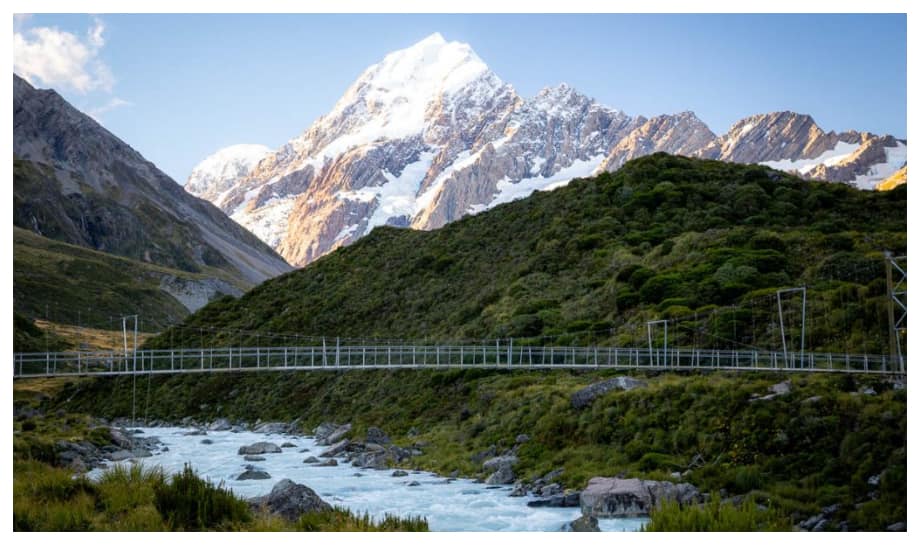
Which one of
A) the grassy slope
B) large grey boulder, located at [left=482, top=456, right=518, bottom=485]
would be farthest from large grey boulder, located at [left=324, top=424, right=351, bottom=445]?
the grassy slope

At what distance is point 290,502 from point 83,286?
126845 millimetres

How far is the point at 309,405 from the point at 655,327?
22287 millimetres

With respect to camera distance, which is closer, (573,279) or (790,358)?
(790,358)

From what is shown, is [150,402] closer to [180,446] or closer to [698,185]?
[180,446]

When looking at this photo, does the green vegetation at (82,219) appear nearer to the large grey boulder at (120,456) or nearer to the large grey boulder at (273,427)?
the large grey boulder at (273,427)

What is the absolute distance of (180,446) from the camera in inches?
1785

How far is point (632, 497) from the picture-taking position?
2267cm

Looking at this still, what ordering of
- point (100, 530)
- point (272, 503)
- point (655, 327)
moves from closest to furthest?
point (100, 530)
point (272, 503)
point (655, 327)

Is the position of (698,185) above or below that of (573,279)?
above

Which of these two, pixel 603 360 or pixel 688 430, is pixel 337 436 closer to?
pixel 603 360

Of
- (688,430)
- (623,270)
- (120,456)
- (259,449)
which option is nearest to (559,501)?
(688,430)

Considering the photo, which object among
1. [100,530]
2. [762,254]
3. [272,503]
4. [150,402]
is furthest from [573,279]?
[100,530]

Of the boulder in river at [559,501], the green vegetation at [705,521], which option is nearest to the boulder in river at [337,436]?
the boulder in river at [559,501]

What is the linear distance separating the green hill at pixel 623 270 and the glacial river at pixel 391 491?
44.1 ft
